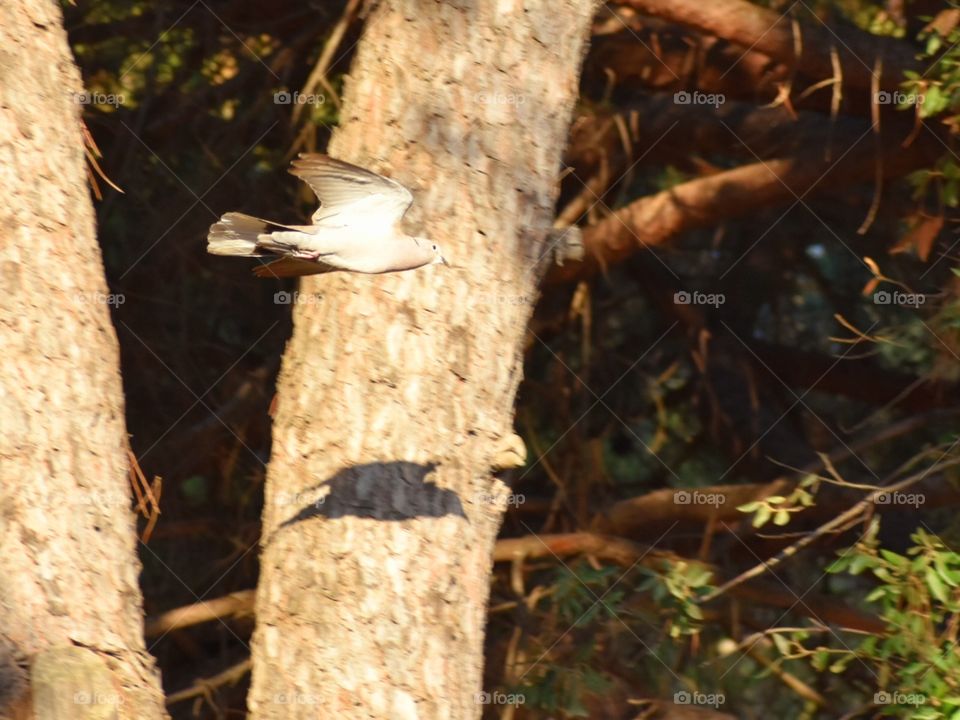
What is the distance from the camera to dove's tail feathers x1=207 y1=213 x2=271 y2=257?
6.63ft

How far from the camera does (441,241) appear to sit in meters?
2.80

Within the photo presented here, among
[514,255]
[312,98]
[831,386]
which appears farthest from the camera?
[831,386]

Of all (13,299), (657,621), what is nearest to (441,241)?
(13,299)

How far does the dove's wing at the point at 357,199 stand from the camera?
2102mm

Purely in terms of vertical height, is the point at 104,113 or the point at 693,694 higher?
the point at 104,113

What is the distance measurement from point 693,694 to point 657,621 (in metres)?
0.30

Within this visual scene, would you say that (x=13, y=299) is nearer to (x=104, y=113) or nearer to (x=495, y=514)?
(x=495, y=514)
